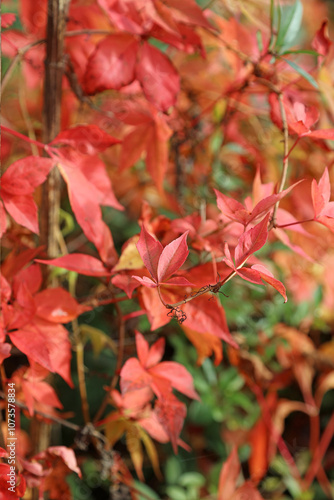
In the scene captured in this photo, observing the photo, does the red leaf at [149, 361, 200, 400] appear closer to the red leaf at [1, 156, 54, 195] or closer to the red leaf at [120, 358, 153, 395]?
the red leaf at [120, 358, 153, 395]

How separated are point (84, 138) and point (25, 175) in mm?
66

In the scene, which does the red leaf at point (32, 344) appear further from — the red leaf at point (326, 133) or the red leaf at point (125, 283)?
the red leaf at point (326, 133)

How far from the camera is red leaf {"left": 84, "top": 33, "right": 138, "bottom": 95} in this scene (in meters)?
0.45

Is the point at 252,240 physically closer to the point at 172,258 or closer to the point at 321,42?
the point at 172,258

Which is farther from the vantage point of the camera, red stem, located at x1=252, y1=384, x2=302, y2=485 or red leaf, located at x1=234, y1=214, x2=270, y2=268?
red stem, located at x1=252, y1=384, x2=302, y2=485

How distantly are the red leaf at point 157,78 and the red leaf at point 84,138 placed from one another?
72 millimetres

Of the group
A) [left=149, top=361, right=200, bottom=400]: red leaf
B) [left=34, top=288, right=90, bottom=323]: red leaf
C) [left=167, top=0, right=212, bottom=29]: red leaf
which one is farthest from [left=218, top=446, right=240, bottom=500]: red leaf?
[left=167, top=0, right=212, bottom=29]: red leaf

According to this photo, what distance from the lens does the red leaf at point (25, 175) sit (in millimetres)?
386

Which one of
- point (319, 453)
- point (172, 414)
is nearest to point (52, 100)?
point (172, 414)

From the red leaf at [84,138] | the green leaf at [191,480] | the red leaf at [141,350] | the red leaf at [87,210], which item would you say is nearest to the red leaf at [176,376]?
the red leaf at [141,350]

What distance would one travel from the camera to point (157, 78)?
46 cm

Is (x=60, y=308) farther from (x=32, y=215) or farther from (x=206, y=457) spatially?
(x=206, y=457)

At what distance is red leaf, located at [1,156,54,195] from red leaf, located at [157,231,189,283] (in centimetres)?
14

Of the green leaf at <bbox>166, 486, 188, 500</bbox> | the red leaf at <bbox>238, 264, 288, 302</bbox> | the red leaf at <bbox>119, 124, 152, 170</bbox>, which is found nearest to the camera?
Result: the red leaf at <bbox>238, 264, 288, 302</bbox>
